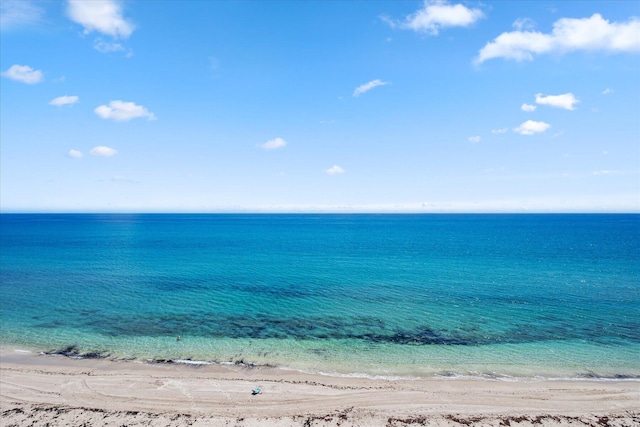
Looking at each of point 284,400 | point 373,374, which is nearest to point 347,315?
point 373,374

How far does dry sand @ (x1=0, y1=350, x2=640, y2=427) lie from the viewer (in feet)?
57.9

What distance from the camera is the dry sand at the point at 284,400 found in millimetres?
17656

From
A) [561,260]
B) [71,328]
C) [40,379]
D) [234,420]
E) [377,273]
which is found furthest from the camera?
[561,260]

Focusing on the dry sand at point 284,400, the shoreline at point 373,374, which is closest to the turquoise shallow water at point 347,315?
the shoreline at point 373,374

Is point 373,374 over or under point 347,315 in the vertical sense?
under

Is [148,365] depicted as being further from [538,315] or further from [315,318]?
[538,315]

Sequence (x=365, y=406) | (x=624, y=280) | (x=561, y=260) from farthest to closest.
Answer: (x=561, y=260) < (x=624, y=280) < (x=365, y=406)

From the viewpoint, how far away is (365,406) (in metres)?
18.8

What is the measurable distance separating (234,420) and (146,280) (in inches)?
1515

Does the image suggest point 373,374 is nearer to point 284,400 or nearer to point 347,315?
point 284,400

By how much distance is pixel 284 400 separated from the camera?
19.4m

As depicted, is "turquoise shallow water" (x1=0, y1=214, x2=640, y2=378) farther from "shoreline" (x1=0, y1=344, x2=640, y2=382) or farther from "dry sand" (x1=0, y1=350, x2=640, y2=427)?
"dry sand" (x1=0, y1=350, x2=640, y2=427)

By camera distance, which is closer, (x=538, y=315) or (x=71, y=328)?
(x=71, y=328)

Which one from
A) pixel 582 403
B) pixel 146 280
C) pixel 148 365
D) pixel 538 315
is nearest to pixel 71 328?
pixel 148 365
